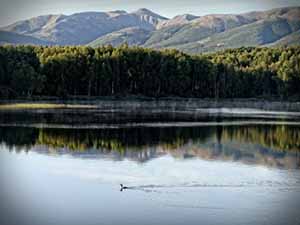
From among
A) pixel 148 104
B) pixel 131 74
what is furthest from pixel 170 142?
pixel 131 74

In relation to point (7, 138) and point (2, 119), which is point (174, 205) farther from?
point (2, 119)

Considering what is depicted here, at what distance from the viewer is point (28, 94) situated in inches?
2099

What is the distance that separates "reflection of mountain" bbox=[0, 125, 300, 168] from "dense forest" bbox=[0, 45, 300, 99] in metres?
26.4

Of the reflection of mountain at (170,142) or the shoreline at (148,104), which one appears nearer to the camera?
the reflection of mountain at (170,142)

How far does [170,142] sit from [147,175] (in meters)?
7.75

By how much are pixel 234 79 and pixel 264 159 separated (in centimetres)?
5263

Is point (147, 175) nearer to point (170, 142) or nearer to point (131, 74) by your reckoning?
point (170, 142)

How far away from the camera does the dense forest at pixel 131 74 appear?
54.4 m

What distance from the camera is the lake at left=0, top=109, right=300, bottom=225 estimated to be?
12.4 m

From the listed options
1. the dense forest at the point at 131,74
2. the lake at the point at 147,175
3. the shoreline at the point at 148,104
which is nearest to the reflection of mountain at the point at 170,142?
the lake at the point at 147,175

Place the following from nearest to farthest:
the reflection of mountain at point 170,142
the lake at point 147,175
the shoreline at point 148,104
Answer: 1. the lake at point 147,175
2. the reflection of mountain at point 170,142
3. the shoreline at point 148,104

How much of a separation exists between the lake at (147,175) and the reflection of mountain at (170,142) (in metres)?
0.04

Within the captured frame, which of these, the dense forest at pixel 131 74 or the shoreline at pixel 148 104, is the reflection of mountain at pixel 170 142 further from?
the dense forest at pixel 131 74

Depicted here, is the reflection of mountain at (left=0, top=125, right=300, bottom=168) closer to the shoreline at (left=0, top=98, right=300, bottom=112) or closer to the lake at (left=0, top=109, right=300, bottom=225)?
the lake at (left=0, top=109, right=300, bottom=225)
